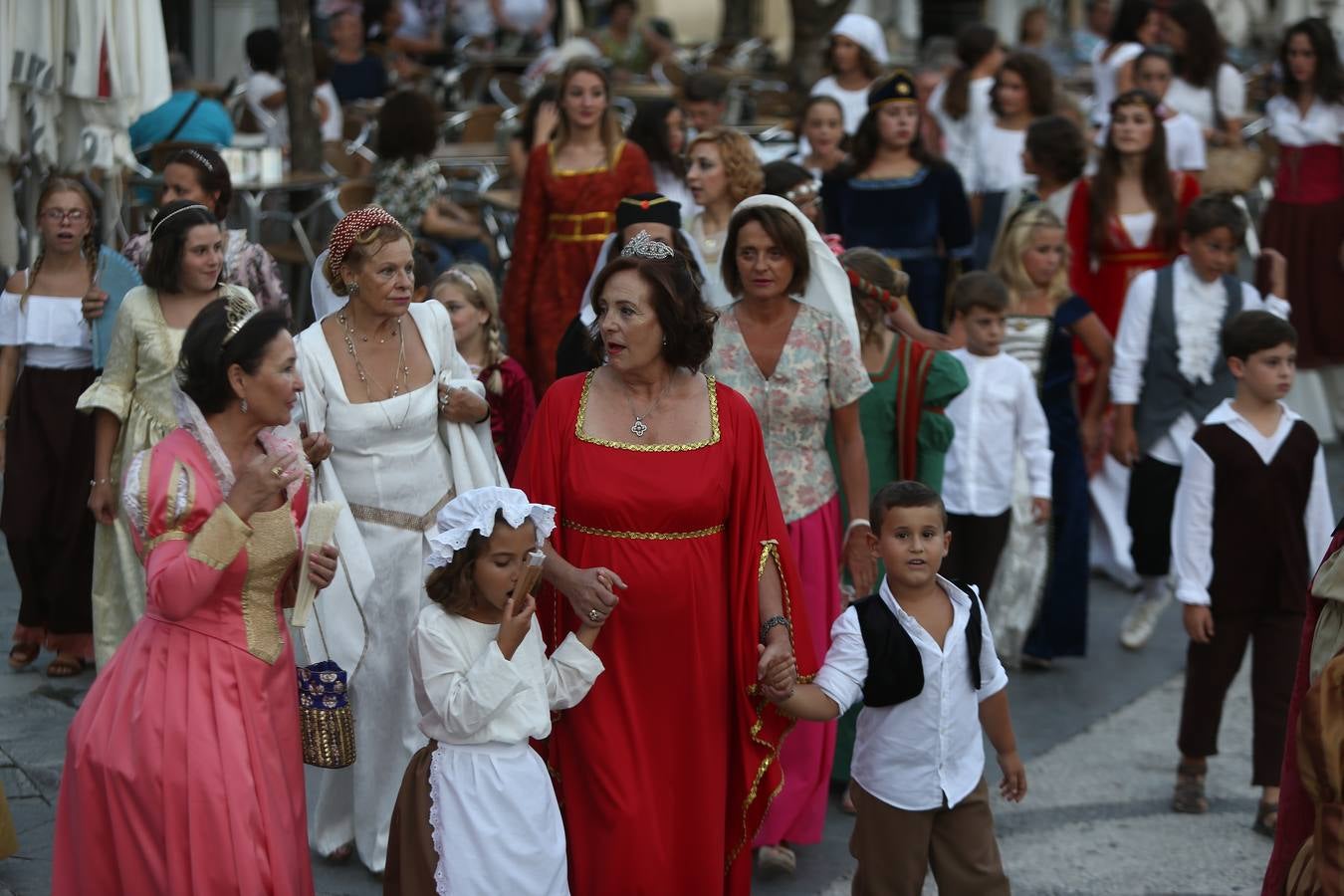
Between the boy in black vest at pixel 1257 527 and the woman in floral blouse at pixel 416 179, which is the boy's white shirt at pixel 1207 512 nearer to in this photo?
the boy in black vest at pixel 1257 527

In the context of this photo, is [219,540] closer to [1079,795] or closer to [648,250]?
[648,250]

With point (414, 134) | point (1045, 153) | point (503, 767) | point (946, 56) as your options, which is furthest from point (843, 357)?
point (946, 56)

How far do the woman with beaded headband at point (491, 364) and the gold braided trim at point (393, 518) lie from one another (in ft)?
2.52

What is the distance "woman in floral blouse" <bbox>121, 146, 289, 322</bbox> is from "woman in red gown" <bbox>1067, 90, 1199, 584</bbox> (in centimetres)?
414

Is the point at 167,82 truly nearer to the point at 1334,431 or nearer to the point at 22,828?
the point at 22,828

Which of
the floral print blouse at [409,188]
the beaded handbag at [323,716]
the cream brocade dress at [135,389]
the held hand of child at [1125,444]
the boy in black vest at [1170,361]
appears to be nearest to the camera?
the beaded handbag at [323,716]

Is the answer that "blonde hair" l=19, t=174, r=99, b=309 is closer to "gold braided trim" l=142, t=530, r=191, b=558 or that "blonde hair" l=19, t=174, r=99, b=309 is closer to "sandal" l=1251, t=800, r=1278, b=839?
"gold braided trim" l=142, t=530, r=191, b=558

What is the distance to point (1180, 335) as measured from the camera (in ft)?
25.1

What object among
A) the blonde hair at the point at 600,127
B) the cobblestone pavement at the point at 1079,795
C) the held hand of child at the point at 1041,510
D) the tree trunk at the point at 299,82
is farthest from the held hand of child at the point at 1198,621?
the tree trunk at the point at 299,82

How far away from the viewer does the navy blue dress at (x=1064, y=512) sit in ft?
25.3

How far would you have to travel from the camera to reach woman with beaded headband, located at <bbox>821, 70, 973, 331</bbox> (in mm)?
A: 8961

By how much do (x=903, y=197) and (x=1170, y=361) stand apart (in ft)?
5.80

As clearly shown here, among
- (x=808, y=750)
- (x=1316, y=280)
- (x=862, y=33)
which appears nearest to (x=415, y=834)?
(x=808, y=750)

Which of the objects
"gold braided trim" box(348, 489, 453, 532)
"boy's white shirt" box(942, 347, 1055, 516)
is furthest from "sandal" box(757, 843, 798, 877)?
"boy's white shirt" box(942, 347, 1055, 516)
